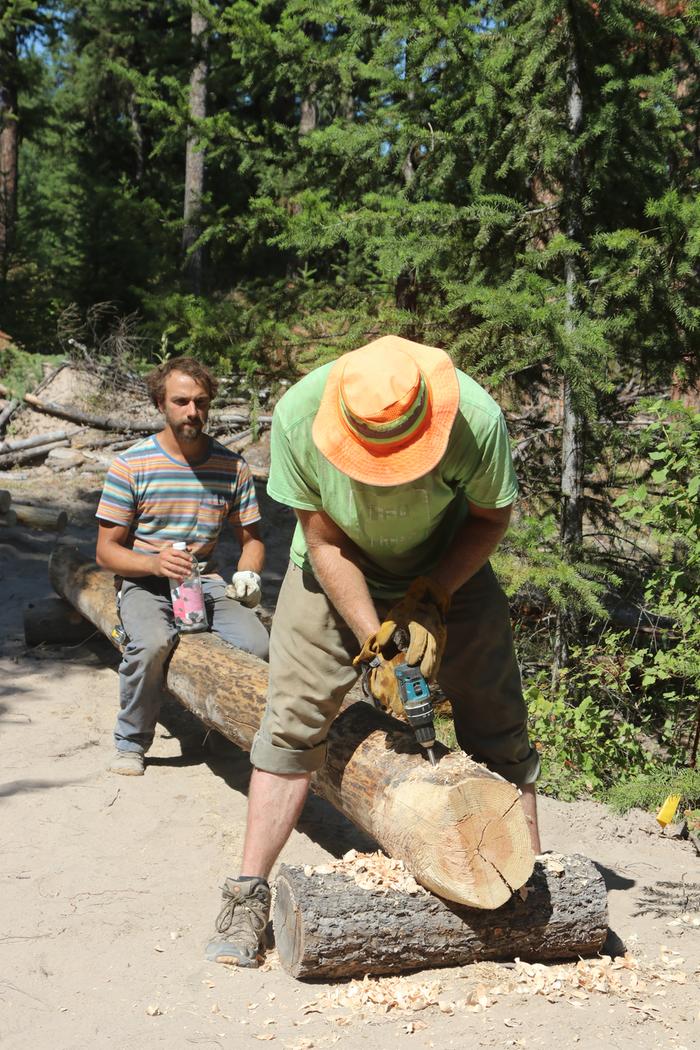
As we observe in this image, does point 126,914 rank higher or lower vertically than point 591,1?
lower

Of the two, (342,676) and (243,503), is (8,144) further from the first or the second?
(342,676)

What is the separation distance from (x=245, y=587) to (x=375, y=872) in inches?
82.9

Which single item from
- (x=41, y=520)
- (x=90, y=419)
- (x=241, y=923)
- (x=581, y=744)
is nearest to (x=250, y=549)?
(x=581, y=744)

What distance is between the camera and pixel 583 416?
505 cm

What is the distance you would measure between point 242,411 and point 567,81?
908cm

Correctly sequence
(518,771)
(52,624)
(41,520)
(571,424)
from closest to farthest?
1. (518,771)
2. (571,424)
3. (52,624)
4. (41,520)

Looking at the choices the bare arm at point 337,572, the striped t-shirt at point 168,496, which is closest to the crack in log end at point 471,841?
the bare arm at point 337,572

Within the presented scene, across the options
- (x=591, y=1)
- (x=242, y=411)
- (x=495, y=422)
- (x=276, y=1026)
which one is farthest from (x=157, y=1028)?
(x=242, y=411)

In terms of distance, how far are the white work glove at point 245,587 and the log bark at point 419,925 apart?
201 cm

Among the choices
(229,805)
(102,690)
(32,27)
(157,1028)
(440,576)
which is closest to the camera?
(157,1028)

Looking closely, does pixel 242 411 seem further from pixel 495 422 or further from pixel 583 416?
pixel 495 422

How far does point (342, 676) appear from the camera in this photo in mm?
3141

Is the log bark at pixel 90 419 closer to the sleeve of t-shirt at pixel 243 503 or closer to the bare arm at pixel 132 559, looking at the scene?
the sleeve of t-shirt at pixel 243 503

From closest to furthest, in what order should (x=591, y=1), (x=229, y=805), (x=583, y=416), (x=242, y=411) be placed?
(x=229, y=805) < (x=591, y=1) < (x=583, y=416) < (x=242, y=411)
